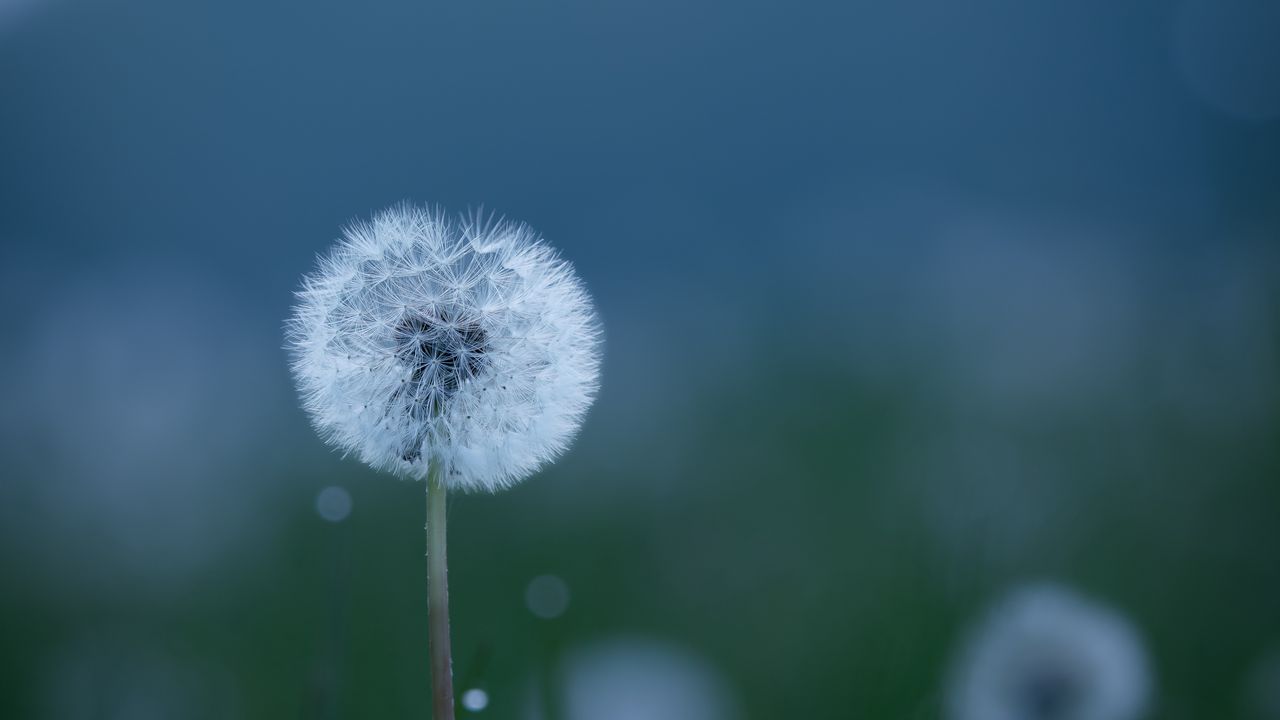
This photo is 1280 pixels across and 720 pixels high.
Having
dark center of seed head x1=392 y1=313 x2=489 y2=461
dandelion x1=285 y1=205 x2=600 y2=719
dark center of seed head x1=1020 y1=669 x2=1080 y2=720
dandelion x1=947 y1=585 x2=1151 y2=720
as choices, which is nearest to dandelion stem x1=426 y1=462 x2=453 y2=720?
dandelion x1=285 y1=205 x2=600 y2=719

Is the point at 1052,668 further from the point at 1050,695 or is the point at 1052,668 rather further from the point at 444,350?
the point at 444,350

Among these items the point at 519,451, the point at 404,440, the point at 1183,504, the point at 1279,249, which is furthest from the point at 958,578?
the point at 1279,249

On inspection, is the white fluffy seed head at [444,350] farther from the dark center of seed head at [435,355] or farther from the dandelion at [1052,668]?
the dandelion at [1052,668]

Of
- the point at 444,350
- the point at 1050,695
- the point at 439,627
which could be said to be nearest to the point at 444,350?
the point at 444,350

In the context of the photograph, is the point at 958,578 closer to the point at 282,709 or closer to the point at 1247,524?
the point at 282,709

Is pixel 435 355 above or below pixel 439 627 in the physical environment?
above

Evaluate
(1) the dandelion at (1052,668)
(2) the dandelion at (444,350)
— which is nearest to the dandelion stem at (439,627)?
(2) the dandelion at (444,350)

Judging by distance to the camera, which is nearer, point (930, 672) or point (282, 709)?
point (930, 672)

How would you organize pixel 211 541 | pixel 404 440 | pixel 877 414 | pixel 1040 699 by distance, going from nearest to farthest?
A: 1. pixel 404 440
2. pixel 1040 699
3. pixel 211 541
4. pixel 877 414
